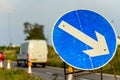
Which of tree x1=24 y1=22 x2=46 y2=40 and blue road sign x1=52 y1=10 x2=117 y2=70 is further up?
tree x1=24 y1=22 x2=46 y2=40

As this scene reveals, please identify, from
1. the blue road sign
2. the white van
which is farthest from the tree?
the blue road sign

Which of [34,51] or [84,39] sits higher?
[34,51]

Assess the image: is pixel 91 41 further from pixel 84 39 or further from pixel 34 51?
pixel 34 51

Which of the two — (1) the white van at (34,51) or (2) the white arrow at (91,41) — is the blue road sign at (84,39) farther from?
(1) the white van at (34,51)

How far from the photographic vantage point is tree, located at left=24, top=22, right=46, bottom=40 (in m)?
124

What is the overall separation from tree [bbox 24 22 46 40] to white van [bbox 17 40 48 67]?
3078 inches

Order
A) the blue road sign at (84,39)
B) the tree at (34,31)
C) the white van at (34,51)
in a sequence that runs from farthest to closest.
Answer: the tree at (34,31), the white van at (34,51), the blue road sign at (84,39)

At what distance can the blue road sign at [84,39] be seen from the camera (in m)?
6.27

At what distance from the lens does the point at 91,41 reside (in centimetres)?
634

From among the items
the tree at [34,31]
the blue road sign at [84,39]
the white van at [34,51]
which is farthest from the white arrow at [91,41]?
the tree at [34,31]

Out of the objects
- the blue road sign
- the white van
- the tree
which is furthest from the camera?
the tree

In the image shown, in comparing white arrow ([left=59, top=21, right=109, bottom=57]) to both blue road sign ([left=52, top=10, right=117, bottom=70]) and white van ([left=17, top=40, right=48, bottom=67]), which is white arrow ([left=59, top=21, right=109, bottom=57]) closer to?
blue road sign ([left=52, top=10, right=117, bottom=70])

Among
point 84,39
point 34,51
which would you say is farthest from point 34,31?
point 84,39

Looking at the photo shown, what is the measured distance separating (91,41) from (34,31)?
12018 cm
